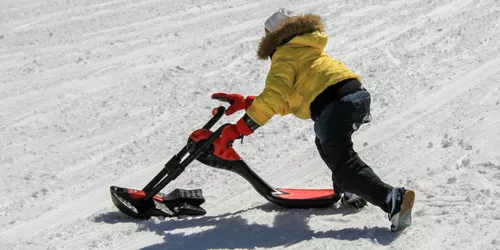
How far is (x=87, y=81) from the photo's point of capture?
23.9ft

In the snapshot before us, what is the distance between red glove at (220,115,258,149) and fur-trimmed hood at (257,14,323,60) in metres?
0.56

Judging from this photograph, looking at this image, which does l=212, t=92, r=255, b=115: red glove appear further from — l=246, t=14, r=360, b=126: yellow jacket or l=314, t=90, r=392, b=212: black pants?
l=314, t=90, r=392, b=212: black pants

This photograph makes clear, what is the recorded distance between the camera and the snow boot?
3525 millimetres

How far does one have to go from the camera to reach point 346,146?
3771 mm

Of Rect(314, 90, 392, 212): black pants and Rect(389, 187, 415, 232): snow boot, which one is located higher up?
Rect(314, 90, 392, 212): black pants

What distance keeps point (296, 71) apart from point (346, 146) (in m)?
0.57

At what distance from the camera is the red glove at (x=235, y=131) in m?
3.82

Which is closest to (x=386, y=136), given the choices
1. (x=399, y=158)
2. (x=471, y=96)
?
(x=399, y=158)

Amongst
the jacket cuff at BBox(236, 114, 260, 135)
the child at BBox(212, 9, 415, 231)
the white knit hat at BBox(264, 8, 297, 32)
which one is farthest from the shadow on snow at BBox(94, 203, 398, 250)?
the white knit hat at BBox(264, 8, 297, 32)

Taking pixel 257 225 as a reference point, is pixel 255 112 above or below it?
above

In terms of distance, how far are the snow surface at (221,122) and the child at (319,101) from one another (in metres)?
0.31

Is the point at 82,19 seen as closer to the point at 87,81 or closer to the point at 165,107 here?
the point at 87,81

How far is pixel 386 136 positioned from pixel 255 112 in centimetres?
201

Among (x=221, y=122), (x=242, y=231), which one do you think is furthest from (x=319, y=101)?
(x=221, y=122)
